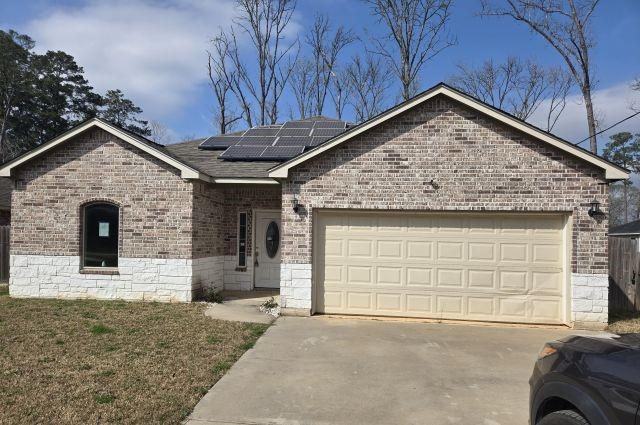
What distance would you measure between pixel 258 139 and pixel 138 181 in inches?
175

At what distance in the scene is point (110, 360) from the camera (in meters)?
6.32

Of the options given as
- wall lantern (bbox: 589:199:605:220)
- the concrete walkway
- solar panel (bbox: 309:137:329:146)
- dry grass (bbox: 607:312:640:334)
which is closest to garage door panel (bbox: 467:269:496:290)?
wall lantern (bbox: 589:199:605:220)

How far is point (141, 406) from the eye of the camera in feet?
15.8

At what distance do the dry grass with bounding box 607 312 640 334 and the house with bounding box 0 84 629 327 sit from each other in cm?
30

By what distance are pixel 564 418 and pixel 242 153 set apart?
11198mm

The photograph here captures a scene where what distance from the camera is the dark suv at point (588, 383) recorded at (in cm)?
260

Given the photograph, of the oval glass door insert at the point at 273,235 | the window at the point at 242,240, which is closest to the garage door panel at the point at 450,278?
the oval glass door insert at the point at 273,235

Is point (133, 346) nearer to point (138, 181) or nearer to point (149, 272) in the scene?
point (149, 272)

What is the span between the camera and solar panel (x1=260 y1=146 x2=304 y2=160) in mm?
12719

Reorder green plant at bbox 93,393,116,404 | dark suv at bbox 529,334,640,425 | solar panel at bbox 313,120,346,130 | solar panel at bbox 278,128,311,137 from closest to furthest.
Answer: dark suv at bbox 529,334,640,425 < green plant at bbox 93,393,116,404 < solar panel at bbox 278,128,311,137 < solar panel at bbox 313,120,346,130

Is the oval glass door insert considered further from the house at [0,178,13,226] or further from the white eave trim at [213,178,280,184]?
the house at [0,178,13,226]

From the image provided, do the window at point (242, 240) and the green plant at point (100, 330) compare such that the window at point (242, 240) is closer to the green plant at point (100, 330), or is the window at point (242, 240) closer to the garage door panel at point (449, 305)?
the green plant at point (100, 330)

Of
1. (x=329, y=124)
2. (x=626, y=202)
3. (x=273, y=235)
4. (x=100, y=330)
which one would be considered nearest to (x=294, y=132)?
(x=329, y=124)

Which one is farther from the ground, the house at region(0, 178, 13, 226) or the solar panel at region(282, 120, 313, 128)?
the solar panel at region(282, 120, 313, 128)
